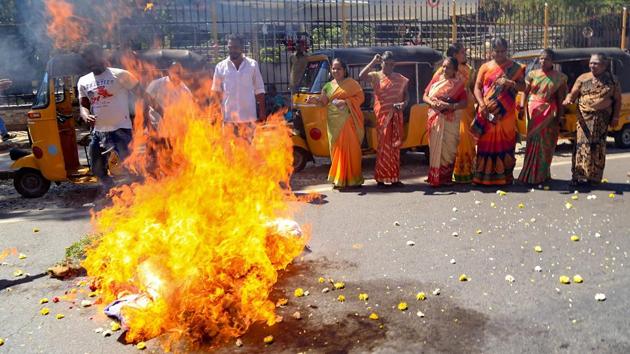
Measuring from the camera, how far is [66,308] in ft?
14.1

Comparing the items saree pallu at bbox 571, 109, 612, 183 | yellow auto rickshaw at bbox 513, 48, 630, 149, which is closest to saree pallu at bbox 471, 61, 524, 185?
saree pallu at bbox 571, 109, 612, 183

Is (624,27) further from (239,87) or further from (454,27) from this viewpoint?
(239,87)

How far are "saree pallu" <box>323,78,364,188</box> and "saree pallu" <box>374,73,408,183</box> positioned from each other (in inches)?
10.4

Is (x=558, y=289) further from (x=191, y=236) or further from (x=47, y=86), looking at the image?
(x=47, y=86)

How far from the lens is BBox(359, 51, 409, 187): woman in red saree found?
796 cm

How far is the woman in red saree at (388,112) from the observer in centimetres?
796

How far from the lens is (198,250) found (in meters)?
4.14

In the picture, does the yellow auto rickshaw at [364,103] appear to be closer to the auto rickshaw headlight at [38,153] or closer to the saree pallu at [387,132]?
the saree pallu at [387,132]

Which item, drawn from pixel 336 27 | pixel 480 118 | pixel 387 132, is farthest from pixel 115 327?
pixel 336 27

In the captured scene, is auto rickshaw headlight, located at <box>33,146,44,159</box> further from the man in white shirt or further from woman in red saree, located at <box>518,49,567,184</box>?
woman in red saree, located at <box>518,49,567,184</box>

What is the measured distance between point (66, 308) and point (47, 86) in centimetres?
472

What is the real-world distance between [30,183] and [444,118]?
605 cm

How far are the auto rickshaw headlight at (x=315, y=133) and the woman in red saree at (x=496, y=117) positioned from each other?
243 centimetres

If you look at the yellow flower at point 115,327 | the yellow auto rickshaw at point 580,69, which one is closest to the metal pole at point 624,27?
the yellow auto rickshaw at point 580,69
